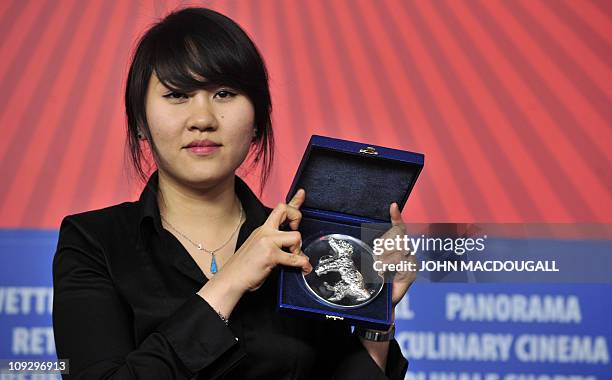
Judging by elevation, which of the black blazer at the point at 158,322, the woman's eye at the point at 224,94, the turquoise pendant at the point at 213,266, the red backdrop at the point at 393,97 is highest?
the red backdrop at the point at 393,97

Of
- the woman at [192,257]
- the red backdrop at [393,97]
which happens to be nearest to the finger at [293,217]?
the woman at [192,257]

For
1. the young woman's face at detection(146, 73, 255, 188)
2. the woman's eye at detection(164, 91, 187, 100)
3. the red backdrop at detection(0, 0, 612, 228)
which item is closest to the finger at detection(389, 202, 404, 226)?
the young woman's face at detection(146, 73, 255, 188)

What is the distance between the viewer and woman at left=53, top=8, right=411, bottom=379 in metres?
1.10

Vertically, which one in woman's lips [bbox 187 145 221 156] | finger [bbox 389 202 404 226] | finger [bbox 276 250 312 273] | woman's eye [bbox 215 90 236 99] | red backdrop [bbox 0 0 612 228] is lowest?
finger [bbox 276 250 312 273]

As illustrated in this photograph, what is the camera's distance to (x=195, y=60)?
1.22 m

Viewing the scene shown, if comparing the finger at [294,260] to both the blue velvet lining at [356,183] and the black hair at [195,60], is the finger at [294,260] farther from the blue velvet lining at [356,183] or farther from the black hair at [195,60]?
the black hair at [195,60]

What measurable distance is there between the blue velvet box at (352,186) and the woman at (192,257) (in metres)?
0.04

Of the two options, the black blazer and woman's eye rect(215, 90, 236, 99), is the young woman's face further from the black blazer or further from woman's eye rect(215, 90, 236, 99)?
the black blazer

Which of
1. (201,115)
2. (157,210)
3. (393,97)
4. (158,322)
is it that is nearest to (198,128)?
(201,115)

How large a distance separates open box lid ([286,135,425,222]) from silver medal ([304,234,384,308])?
0.17ft

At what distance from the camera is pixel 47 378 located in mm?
2043

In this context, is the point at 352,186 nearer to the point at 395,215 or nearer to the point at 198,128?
the point at 395,215

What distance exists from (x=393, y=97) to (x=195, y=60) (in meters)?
0.98

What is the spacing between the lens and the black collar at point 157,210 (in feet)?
4.18
